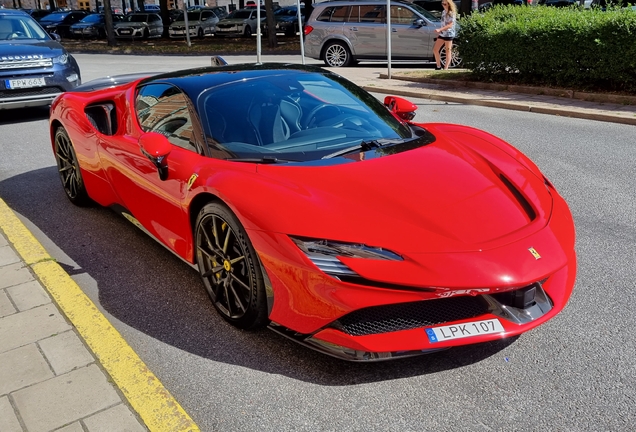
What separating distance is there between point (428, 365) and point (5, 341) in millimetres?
2182

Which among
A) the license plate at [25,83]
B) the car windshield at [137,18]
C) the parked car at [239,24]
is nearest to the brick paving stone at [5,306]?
the license plate at [25,83]

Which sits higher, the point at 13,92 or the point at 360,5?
the point at 360,5

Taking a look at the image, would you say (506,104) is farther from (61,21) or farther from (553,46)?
(61,21)

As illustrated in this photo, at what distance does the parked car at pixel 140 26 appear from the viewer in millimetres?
33375

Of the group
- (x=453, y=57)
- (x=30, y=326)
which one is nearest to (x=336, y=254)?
(x=30, y=326)

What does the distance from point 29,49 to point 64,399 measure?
8.56 meters

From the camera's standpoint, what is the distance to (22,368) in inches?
118

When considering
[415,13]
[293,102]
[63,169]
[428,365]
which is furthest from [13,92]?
[415,13]

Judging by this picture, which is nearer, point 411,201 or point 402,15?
point 411,201

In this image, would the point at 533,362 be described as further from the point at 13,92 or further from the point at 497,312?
the point at 13,92

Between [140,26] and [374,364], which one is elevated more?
[140,26]

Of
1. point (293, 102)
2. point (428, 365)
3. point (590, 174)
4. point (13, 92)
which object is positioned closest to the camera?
point (428, 365)

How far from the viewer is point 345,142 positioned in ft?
12.0

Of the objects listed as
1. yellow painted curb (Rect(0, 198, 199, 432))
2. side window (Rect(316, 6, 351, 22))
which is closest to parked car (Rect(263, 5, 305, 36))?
side window (Rect(316, 6, 351, 22))
